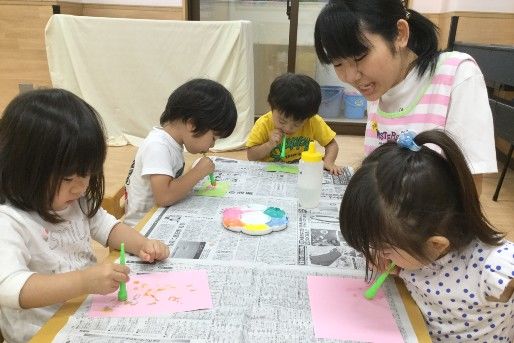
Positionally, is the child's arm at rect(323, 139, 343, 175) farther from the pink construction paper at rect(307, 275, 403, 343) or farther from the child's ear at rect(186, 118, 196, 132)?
the pink construction paper at rect(307, 275, 403, 343)

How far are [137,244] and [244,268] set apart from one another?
20 centimetres

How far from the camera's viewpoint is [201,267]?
2.41 ft

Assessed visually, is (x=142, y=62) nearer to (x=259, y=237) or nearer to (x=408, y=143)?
(x=259, y=237)

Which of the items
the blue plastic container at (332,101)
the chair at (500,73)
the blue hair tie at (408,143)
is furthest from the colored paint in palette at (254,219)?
the blue plastic container at (332,101)

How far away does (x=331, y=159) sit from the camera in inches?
58.2

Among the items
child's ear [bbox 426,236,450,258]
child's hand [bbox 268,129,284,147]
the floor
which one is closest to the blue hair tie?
child's ear [bbox 426,236,450,258]

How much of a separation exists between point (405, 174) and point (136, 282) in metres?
0.45

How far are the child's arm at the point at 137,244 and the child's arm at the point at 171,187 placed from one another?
159mm

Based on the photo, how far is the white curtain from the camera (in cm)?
275

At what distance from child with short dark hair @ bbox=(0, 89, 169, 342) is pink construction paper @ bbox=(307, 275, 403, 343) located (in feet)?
0.92

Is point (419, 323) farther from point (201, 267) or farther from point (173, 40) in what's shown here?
point (173, 40)

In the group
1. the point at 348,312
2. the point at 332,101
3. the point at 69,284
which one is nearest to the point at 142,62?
the point at 332,101

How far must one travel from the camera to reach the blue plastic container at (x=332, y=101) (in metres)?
3.48

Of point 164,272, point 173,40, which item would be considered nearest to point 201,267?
point 164,272
